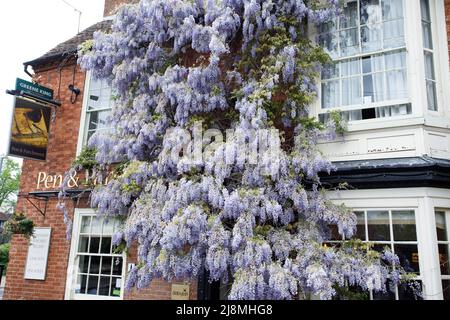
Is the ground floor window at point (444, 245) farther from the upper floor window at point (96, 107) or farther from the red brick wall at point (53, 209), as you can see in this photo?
the red brick wall at point (53, 209)

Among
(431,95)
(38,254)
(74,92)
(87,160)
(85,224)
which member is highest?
(74,92)

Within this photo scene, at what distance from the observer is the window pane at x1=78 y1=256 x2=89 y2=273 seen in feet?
31.1

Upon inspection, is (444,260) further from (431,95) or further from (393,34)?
(393,34)

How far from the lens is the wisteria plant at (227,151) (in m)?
6.06

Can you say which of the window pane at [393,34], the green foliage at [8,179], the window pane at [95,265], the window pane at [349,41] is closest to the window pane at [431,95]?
the window pane at [393,34]

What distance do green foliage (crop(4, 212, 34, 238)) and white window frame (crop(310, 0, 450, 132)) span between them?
694 centimetres

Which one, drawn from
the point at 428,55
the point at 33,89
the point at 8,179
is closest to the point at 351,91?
the point at 428,55

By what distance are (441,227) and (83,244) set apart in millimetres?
6936

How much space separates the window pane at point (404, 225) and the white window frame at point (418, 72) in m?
1.36

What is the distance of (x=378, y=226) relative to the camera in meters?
6.73

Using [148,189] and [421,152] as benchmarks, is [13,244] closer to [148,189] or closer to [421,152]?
[148,189]

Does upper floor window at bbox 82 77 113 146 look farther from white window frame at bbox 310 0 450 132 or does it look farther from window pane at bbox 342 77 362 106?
white window frame at bbox 310 0 450 132

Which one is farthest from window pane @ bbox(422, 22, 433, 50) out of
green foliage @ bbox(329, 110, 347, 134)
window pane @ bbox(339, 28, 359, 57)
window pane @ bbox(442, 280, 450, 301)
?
window pane @ bbox(442, 280, 450, 301)
